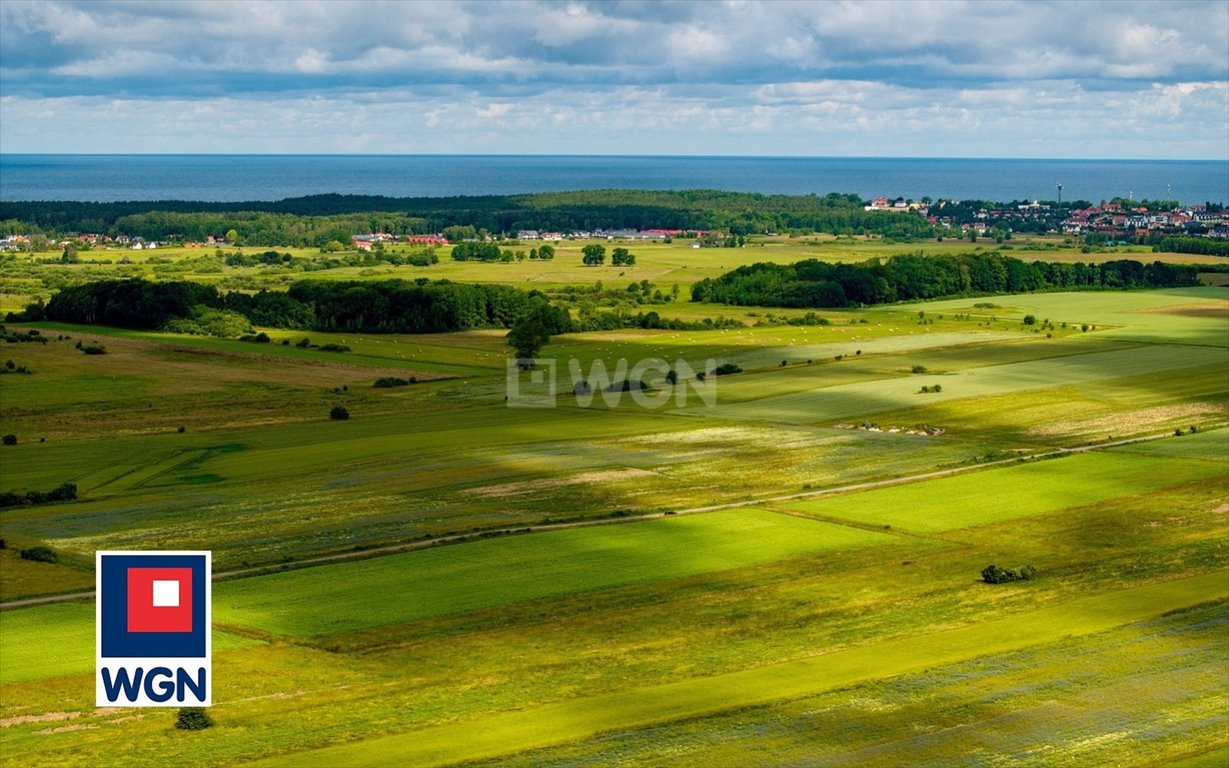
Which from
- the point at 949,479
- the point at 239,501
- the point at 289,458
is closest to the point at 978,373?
the point at 949,479

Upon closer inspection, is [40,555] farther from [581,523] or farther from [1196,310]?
[1196,310]

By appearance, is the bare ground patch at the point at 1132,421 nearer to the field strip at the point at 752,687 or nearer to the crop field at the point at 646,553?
the crop field at the point at 646,553

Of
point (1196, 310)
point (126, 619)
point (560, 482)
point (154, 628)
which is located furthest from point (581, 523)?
point (1196, 310)

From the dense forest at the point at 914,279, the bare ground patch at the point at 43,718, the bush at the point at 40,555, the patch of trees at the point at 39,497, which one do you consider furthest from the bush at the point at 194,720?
the dense forest at the point at 914,279

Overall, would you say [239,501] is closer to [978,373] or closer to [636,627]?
[636,627]

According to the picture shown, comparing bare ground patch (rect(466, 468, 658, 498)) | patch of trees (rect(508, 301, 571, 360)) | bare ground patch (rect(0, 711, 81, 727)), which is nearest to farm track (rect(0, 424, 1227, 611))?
bare ground patch (rect(466, 468, 658, 498))

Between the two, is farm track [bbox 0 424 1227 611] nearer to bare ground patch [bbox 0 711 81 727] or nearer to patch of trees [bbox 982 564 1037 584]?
bare ground patch [bbox 0 711 81 727]
